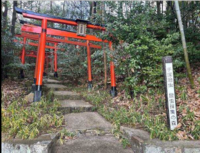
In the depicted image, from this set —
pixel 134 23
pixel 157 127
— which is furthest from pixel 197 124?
pixel 134 23

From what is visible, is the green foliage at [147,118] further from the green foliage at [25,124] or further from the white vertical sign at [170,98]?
the green foliage at [25,124]

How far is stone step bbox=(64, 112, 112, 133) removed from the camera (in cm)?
350

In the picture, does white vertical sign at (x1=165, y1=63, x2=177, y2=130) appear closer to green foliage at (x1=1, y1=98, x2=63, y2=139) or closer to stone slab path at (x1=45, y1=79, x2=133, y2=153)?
stone slab path at (x1=45, y1=79, x2=133, y2=153)

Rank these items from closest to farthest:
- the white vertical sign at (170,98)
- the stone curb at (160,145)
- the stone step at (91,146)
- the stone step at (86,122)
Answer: the stone curb at (160,145), the stone step at (91,146), the white vertical sign at (170,98), the stone step at (86,122)

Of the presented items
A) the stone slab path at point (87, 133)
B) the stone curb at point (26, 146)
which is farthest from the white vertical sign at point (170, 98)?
the stone curb at point (26, 146)

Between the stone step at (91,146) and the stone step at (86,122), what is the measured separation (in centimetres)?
34

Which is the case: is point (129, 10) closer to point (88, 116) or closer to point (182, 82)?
point (182, 82)

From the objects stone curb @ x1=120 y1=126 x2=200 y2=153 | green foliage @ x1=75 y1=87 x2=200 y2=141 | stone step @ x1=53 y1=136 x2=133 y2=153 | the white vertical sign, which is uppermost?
the white vertical sign

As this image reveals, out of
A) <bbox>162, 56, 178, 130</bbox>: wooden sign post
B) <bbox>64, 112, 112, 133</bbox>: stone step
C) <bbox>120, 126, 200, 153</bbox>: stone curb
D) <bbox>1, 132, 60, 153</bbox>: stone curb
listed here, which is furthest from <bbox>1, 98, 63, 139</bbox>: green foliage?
<bbox>162, 56, 178, 130</bbox>: wooden sign post

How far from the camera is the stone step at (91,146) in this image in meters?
2.66

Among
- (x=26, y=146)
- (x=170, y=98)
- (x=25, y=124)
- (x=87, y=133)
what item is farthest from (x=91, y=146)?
(x=170, y=98)

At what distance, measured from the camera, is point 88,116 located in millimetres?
4398

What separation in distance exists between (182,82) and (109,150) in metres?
3.95

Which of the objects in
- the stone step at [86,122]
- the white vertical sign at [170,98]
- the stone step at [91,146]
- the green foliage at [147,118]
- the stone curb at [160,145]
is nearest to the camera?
the stone curb at [160,145]
